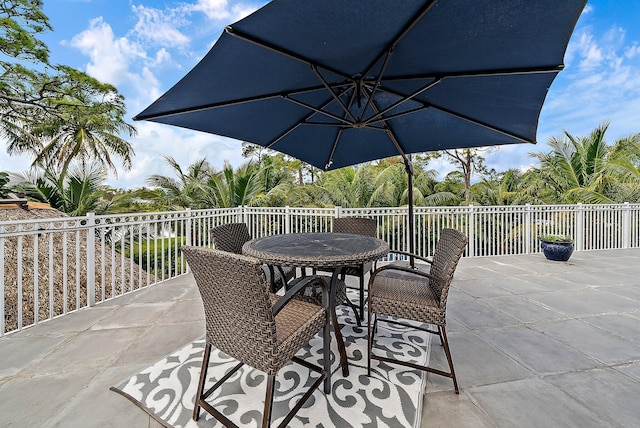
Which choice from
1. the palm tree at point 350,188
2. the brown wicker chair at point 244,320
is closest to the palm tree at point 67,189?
the palm tree at point 350,188

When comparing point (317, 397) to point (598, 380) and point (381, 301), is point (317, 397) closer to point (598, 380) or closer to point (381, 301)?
point (381, 301)

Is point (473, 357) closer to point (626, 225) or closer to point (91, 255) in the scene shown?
point (91, 255)

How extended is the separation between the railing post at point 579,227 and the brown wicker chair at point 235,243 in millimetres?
7322

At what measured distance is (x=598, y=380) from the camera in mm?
2053

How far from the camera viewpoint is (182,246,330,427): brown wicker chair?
1404mm

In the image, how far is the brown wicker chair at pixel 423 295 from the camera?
1985 millimetres

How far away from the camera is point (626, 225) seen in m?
7.06

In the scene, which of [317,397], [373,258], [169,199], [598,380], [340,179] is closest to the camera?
[317,397]

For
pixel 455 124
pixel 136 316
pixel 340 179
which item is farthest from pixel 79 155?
pixel 455 124

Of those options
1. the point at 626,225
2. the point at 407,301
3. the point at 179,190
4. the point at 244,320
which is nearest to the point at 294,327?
the point at 244,320

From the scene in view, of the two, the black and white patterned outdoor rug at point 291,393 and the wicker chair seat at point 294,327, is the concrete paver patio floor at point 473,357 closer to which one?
the black and white patterned outdoor rug at point 291,393

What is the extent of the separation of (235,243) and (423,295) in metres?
1.90

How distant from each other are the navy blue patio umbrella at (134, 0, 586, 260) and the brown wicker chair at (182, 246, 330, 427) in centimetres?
132

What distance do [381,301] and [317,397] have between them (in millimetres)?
772
